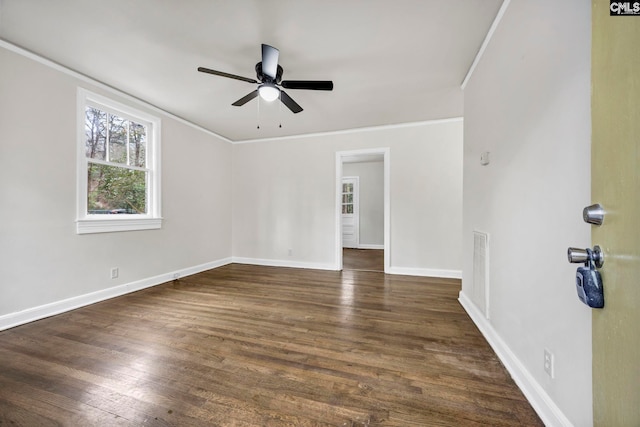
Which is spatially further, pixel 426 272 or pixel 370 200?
pixel 370 200

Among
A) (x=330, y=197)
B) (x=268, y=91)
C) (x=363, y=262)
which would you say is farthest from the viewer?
(x=363, y=262)

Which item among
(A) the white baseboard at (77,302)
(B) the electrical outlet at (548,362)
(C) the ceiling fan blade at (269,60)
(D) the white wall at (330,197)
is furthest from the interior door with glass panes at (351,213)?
(B) the electrical outlet at (548,362)

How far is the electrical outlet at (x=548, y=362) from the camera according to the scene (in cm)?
118

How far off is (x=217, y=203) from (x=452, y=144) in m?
4.32

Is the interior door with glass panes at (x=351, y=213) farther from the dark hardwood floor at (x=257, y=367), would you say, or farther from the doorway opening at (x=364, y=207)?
the dark hardwood floor at (x=257, y=367)

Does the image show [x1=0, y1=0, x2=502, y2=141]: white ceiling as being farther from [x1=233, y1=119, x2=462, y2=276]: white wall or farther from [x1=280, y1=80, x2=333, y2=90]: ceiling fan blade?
[x1=233, y1=119, x2=462, y2=276]: white wall

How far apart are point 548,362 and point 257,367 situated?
5.52ft

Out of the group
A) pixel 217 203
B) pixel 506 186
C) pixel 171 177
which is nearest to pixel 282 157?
pixel 217 203

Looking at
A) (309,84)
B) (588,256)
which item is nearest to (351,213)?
(309,84)

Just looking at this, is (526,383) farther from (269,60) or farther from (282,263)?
(282,263)

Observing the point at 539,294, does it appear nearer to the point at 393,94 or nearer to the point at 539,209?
the point at 539,209

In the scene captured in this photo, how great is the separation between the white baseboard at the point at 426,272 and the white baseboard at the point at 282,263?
1133mm

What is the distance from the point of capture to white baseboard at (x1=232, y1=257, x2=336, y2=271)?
14.9 ft

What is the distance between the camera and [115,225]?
299 centimetres
